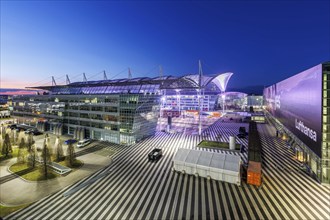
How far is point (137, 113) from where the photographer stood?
39.5 m

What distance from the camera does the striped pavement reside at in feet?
51.1

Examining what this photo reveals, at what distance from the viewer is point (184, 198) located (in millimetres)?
17812

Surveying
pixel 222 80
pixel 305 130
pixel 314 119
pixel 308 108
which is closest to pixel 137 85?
pixel 222 80

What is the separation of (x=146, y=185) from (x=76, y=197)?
8829 mm

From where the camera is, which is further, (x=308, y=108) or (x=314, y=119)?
(x=308, y=108)

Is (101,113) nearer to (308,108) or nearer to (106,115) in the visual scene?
(106,115)

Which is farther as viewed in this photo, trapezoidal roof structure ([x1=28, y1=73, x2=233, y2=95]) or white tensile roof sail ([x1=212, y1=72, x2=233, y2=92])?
white tensile roof sail ([x1=212, y1=72, x2=233, y2=92])

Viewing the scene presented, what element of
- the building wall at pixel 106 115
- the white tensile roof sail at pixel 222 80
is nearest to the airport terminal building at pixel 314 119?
the building wall at pixel 106 115

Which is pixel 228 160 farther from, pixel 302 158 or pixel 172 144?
pixel 172 144

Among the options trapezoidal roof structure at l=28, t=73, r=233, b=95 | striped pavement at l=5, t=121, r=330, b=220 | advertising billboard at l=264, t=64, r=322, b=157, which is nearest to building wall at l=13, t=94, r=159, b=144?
trapezoidal roof structure at l=28, t=73, r=233, b=95

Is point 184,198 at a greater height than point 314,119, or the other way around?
point 314,119

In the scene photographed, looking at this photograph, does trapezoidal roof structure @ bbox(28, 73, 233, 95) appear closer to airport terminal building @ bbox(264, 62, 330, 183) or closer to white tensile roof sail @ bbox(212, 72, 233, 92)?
white tensile roof sail @ bbox(212, 72, 233, 92)

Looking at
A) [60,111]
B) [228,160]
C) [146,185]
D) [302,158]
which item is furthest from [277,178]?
[60,111]

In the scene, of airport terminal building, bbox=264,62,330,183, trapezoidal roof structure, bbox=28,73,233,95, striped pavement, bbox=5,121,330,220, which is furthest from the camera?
trapezoidal roof structure, bbox=28,73,233,95
